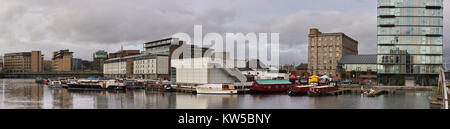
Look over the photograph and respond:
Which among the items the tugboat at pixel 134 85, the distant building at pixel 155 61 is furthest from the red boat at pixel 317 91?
the distant building at pixel 155 61

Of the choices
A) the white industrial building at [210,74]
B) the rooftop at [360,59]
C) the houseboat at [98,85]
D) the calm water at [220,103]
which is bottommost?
the calm water at [220,103]

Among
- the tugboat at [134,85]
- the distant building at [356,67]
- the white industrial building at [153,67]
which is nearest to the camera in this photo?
the tugboat at [134,85]

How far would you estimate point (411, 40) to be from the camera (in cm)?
8750

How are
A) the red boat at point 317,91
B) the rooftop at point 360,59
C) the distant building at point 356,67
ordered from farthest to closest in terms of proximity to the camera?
1. the rooftop at point 360,59
2. the distant building at point 356,67
3. the red boat at point 317,91

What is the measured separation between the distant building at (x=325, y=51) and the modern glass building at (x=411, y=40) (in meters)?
45.0

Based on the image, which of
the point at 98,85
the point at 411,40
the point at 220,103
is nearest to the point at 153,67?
the point at 98,85

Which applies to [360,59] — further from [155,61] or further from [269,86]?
[155,61]

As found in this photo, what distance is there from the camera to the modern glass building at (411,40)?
8588cm

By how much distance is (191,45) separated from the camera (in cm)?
14662

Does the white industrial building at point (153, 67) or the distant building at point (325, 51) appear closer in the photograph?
the white industrial building at point (153, 67)

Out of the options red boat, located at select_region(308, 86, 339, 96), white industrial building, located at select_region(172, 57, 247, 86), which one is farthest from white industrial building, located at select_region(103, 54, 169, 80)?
red boat, located at select_region(308, 86, 339, 96)

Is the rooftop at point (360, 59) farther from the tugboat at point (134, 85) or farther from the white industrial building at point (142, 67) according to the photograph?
the tugboat at point (134, 85)
